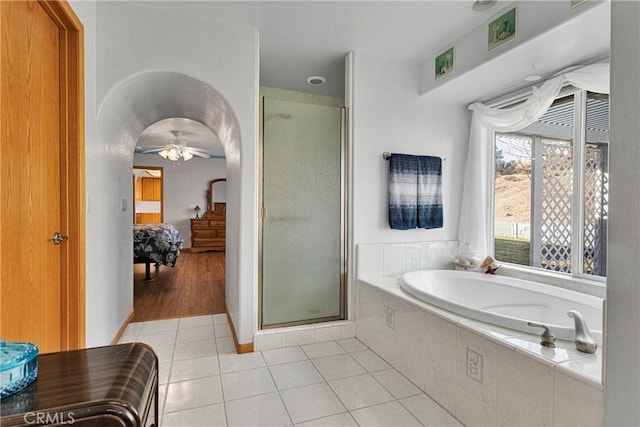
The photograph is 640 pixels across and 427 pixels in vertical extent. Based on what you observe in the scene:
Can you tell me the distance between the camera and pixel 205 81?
7.68 feet

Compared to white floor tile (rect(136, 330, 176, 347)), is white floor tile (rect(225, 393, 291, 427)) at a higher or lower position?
lower

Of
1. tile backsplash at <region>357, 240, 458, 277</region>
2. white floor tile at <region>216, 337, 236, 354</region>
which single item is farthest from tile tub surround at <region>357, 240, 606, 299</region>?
white floor tile at <region>216, 337, 236, 354</region>

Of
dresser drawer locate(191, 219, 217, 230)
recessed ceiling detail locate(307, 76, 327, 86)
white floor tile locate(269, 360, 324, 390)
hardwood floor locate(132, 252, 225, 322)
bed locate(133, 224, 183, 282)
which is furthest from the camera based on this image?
dresser drawer locate(191, 219, 217, 230)

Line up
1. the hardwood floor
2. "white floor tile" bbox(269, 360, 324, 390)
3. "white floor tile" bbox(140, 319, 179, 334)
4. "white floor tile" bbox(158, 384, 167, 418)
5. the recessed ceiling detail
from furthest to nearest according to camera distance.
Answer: the hardwood floor
the recessed ceiling detail
"white floor tile" bbox(140, 319, 179, 334)
"white floor tile" bbox(269, 360, 324, 390)
"white floor tile" bbox(158, 384, 167, 418)

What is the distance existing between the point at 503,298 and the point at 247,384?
2.04 meters

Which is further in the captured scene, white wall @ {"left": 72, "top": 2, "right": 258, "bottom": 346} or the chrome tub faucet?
white wall @ {"left": 72, "top": 2, "right": 258, "bottom": 346}

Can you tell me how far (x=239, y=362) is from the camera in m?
2.31

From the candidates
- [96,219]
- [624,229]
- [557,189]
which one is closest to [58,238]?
[96,219]

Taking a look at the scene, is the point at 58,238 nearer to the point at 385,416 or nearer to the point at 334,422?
the point at 334,422

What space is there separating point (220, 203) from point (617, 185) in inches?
321

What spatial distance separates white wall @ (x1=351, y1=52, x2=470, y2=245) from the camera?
2781 millimetres

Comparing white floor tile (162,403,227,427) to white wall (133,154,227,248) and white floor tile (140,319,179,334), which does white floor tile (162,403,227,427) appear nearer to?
white floor tile (140,319,179,334)

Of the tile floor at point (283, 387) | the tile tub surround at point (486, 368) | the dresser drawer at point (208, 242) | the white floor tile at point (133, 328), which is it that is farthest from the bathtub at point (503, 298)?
the dresser drawer at point (208, 242)

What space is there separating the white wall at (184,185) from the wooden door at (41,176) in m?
6.27
